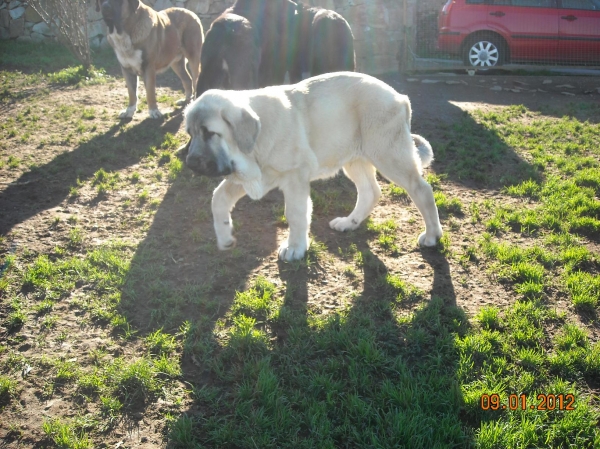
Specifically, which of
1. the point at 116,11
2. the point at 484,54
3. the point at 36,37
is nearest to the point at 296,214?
the point at 116,11

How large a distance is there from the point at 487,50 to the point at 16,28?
Answer: 42.7 feet

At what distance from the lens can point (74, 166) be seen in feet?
21.6

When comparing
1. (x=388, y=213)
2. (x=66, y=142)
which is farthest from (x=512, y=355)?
(x=66, y=142)

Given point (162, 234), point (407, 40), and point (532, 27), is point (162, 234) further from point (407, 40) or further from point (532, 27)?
point (532, 27)

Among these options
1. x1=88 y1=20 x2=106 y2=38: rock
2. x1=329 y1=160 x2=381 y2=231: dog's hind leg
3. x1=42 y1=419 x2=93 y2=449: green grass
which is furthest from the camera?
x1=88 y1=20 x2=106 y2=38: rock

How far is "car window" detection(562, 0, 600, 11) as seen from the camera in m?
11.5

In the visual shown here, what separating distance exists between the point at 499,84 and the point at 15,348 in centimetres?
1061

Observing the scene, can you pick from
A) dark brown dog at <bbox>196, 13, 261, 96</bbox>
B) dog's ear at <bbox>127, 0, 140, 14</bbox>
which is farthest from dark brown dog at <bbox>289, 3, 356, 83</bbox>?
dog's ear at <bbox>127, 0, 140, 14</bbox>

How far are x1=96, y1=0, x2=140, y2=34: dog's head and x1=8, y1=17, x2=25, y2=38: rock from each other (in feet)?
26.4

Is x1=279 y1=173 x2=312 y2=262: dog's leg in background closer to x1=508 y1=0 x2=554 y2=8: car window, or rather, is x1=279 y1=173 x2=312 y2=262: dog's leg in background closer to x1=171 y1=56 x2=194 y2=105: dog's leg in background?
x1=171 y1=56 x2=194 y2=105: dog's leg in background

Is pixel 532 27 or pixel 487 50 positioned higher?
pixel 532 27

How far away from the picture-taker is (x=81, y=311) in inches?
151
